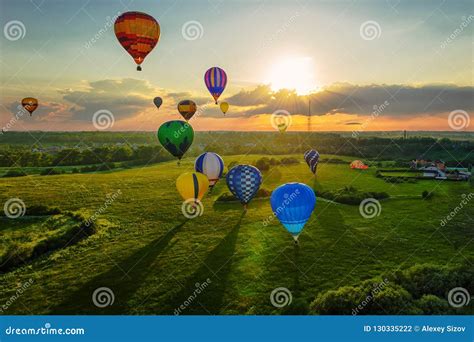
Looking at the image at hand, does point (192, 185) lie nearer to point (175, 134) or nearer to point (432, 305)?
point (175, 134)

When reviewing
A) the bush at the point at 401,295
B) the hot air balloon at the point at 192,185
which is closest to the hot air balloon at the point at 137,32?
the hot air balloon at the point at 192,185

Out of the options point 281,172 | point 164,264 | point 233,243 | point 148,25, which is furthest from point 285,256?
point 281,172

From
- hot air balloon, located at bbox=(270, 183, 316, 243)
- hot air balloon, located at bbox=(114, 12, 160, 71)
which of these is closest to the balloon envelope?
hot air balloon, located at bbox=(270, 183, 316, 243)

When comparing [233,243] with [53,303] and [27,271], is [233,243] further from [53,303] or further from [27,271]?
[27,271]

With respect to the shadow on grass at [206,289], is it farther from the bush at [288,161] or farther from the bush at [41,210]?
the bush at [288,161]

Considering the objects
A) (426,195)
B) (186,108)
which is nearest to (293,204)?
(426,195)

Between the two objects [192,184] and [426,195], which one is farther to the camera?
[426,195]
